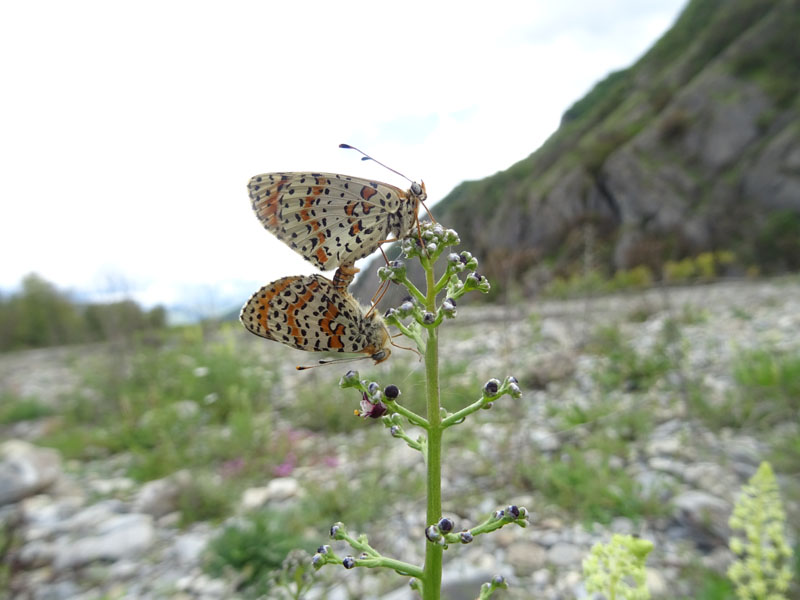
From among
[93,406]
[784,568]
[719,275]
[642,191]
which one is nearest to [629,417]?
[784,568]

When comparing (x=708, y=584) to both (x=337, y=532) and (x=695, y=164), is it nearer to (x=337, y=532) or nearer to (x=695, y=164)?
(x=337, y=532)

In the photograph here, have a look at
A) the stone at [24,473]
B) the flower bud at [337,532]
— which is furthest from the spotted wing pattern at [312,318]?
the stone at [24,473]

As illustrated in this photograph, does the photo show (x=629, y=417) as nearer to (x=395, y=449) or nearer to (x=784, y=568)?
(x=395, y=449)

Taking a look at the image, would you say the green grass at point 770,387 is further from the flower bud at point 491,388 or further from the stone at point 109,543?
the stone at point 109,543

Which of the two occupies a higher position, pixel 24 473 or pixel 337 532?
pixel 337 532

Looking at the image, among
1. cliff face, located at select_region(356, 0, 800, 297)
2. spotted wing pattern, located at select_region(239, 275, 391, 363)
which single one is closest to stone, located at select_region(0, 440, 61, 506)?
spotted wing pattern, located at select_region(239, 275, 391, 363)

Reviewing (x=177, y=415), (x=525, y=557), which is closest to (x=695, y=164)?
(x=525, y=557)
